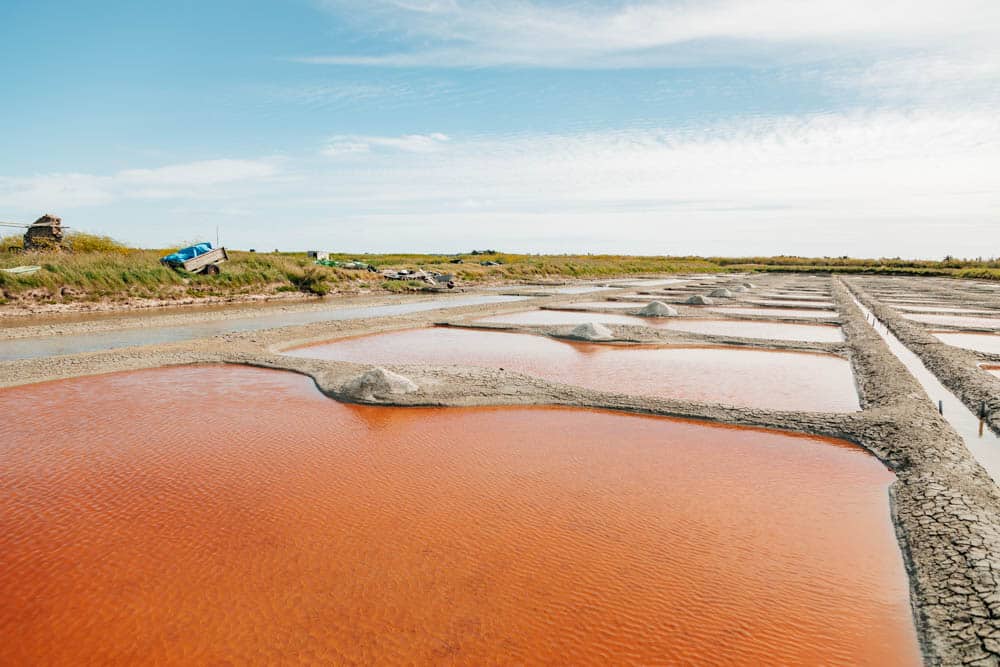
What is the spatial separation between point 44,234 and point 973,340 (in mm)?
43694

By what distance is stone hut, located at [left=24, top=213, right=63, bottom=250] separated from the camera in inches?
1200

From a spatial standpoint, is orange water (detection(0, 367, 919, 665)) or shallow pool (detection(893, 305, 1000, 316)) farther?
shallow pool (detection(893, 305, 1000, 316))

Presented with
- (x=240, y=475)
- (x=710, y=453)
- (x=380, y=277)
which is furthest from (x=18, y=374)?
(x=380, y=277)

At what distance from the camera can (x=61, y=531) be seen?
5.54 m

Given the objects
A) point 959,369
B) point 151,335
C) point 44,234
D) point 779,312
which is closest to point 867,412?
point 959,369

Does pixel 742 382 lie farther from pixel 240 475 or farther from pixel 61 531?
pixel 61 531

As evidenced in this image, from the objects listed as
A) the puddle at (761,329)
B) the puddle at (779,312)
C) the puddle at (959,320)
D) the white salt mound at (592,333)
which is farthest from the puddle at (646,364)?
the puddle at (959,320)

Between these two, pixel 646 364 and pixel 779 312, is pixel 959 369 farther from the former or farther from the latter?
pixel 779 312

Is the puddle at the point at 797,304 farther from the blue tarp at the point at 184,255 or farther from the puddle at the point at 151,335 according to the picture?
the blue tarp at the point at 184,255

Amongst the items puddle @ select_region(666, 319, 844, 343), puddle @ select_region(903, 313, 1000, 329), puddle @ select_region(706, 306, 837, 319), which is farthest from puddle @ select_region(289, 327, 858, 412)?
puddle @ select_region(903, 313, 1000, 329)

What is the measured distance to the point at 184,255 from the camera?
31.2m

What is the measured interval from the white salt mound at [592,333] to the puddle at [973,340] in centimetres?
1080

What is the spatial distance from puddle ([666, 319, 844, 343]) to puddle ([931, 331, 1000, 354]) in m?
3.15

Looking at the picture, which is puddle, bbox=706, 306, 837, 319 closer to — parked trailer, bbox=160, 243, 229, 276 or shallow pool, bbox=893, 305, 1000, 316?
shallow pool, bbox=893, 305, 1000, 316
